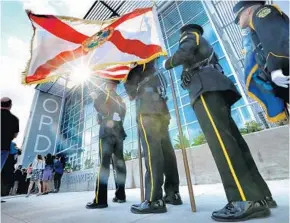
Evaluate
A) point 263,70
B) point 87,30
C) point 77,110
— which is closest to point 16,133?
point 87,30

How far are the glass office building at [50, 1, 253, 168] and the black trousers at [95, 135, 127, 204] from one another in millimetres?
4418

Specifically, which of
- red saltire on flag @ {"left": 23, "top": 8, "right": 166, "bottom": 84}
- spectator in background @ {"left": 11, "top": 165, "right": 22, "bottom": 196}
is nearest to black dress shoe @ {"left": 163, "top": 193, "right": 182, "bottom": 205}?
red saltire on flag @ {"left": 23, "top": 8, "right": 166, "bottom": 84}

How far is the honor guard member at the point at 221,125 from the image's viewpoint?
1172 mm

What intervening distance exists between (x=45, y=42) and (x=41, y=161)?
559 cm

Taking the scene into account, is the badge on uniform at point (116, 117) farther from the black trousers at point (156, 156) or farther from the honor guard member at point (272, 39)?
the honor guard member at point (272, 39)

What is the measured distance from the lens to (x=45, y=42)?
3.49m

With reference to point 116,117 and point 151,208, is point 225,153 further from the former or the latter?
point 116,117

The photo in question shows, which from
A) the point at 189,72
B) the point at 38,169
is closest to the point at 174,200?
the point at 189,72

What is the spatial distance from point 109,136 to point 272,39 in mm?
1921

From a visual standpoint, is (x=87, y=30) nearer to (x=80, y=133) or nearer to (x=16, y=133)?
(x=16, y=133)

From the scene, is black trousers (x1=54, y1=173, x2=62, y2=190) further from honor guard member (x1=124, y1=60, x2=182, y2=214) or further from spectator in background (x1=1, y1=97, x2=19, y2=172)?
honor guard member (x1=124, y1=60, x2=182, y2=214)

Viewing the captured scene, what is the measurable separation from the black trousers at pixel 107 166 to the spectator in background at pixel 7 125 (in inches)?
53.8

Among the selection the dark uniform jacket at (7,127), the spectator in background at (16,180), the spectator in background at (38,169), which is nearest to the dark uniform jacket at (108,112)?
the dark uniform jacket at (7,127)

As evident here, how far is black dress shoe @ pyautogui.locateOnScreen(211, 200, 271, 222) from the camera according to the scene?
3.66 feet
